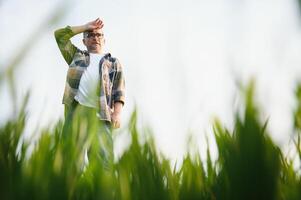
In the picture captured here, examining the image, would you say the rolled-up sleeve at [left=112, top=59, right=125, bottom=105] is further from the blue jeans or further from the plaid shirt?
the blue jeans

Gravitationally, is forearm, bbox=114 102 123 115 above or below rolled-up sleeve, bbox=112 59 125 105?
below

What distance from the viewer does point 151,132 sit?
0.74 metres

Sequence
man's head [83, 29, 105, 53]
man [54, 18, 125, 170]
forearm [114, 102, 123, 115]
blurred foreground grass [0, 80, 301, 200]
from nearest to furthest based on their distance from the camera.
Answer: blurred foreground grass [0, 80, 301, 200] < man [54, 18, 125, 170] < forearm [114, 102, 123, 115] < man's head [83, 29, 105, 53]

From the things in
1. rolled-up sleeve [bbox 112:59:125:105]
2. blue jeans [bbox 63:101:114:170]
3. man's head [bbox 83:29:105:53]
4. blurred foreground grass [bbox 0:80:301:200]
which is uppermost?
man's head [bbox 83:29:105:53]

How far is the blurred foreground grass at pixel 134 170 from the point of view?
62 cm

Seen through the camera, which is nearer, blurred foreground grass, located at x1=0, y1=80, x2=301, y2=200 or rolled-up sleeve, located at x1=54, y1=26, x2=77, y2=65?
blurred foreground grass, located at x1=0, y1=80, x2=301, y2=200

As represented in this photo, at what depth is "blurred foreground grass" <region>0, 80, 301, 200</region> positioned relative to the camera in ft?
2.04

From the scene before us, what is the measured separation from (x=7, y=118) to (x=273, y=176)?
1.02ft

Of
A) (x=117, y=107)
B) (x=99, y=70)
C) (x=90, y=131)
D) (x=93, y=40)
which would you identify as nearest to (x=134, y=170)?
(x=90, y=131)

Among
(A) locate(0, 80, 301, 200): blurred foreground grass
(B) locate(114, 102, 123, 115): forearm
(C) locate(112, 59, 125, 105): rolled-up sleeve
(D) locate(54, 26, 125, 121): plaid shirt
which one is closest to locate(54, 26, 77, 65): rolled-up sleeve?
(D) locate(54, 26, 125, 121): plaid shirt

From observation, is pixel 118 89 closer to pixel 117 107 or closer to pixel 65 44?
pixel 117 107

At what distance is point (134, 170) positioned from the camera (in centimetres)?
70

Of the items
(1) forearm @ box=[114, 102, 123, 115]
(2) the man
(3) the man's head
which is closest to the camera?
(2) the man

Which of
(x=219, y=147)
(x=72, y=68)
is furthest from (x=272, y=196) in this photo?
(x=72, y=68)
